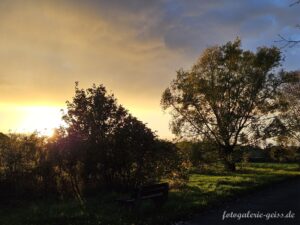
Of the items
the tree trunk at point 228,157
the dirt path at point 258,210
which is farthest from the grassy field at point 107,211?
the tree trunk at point 228,157

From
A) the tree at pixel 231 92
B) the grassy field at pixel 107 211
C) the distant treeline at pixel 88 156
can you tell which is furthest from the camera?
the tree at pixel 231 92

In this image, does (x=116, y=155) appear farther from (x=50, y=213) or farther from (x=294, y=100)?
(x=294, y=100)

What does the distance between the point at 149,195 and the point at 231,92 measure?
88.2 ft

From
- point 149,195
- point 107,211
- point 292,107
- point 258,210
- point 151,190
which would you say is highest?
point 292,107

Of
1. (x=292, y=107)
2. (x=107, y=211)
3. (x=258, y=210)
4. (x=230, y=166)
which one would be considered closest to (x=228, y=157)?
(x=230, y=166)

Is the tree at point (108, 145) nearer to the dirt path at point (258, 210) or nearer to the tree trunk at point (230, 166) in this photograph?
the dirt path at point (258, 210)

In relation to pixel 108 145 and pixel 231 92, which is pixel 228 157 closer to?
pixel 231 92

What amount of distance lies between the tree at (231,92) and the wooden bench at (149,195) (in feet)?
82.2

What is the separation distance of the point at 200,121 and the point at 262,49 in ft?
29.9

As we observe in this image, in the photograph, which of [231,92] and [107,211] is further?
[231,92]

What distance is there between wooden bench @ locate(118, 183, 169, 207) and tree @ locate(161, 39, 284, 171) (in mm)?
25063

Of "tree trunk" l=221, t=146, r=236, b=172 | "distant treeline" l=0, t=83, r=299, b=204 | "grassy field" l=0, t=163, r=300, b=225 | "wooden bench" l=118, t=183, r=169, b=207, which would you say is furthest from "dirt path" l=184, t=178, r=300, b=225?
"tree trunk" l=221, t=146, r=236, b=172

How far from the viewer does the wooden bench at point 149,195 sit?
15125 mm

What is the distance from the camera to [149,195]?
15586 millimetres
